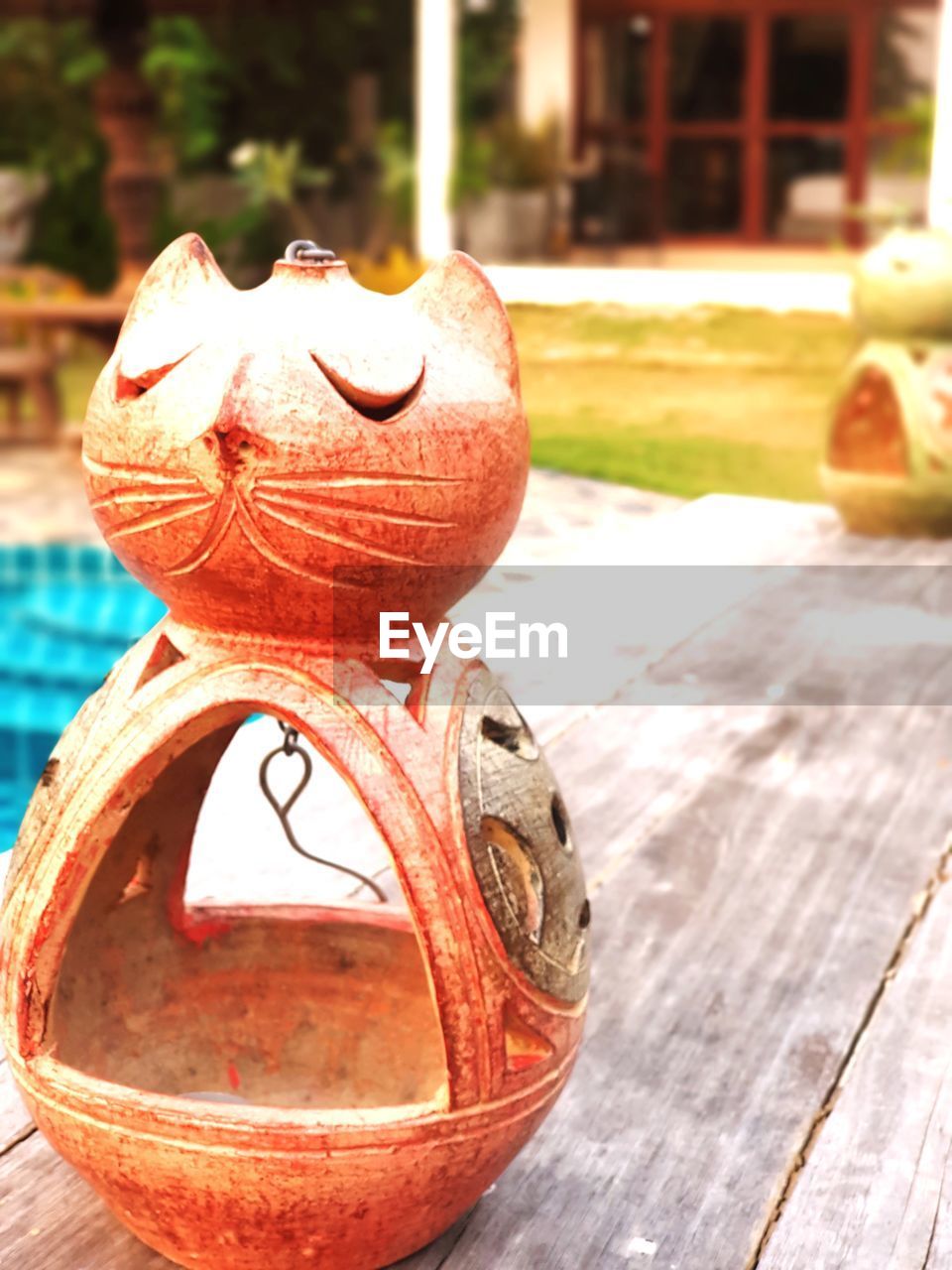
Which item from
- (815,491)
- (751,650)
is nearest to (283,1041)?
(751,650)

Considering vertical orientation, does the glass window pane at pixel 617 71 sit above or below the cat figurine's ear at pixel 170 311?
above

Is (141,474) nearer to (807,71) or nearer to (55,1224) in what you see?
(55,1224)

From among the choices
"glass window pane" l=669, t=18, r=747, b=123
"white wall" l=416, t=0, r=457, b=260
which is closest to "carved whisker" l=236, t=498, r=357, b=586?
"white wall" l=416, t=0, r=457, b=260

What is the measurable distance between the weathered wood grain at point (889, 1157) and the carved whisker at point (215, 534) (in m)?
0.88

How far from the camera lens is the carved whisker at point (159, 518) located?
1.34 meters

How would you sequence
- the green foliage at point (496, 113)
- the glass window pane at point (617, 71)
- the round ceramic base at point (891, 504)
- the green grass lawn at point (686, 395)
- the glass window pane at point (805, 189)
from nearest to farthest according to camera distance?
the green grass lawn at point (686, 395) < the round ceramic base at point (891, 504) < the green foliage at point (496, 113) < the glass window pane at point (617, 71) < the glass window pane at point (805, 189)

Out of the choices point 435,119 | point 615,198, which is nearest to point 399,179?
point 435,119

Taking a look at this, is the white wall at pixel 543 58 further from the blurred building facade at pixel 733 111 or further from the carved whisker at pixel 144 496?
the carved whisker at pixel 144 496

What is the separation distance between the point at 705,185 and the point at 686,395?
8.28 metres

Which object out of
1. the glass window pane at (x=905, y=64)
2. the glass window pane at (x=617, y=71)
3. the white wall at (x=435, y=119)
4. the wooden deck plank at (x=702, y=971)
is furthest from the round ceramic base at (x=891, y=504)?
the glass window pane at (x=617, y=71)

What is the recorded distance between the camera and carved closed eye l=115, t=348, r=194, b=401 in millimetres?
1369

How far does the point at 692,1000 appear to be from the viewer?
82.5 inches

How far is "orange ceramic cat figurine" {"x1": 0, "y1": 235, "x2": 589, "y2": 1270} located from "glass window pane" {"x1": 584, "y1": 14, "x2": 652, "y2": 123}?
486 inches

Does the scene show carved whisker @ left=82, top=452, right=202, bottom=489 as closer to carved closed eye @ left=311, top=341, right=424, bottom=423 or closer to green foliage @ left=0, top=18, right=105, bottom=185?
carved closed eye @ left=311, top=341, right=424, bottom=423
